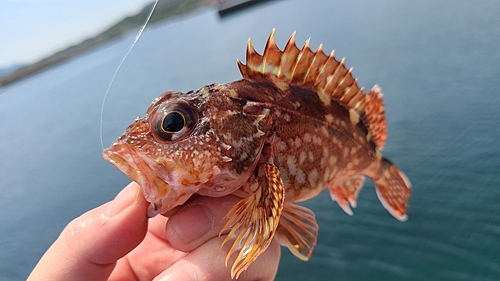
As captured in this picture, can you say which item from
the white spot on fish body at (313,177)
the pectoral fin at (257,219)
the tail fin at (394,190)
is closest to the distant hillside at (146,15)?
the pectoral fin at (257,219)

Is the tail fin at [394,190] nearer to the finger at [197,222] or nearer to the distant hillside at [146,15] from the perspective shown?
the finger at [197,222]

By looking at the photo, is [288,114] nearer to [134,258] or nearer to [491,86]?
[134,258]

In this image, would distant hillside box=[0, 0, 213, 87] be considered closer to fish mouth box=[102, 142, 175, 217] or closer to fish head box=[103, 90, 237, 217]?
fish head box=[103, 90, 237, 217]

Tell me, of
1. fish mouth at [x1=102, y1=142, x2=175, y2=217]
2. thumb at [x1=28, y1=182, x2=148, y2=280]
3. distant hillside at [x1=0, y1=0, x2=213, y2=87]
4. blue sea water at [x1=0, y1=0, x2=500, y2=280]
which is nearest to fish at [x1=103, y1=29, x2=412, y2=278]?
fish mouth at [x1=102, y1=142, x2=175, y2=217]

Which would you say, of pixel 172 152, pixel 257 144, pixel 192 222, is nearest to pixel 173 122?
pixel 172 152

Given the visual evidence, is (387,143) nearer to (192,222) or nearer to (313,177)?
(313,177)

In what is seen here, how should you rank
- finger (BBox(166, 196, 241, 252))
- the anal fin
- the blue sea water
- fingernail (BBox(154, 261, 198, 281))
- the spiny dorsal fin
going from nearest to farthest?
fingernail (BBox(154, 261, 198, 281)) → finger (BBox(166, 196, 241, 252)) → the spiny dorsal fin → the anal fin → the blue sea water
